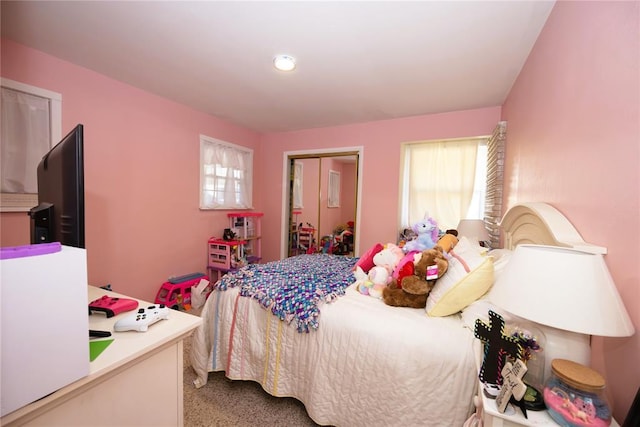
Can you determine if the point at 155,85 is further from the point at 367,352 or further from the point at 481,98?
the point at 481,98

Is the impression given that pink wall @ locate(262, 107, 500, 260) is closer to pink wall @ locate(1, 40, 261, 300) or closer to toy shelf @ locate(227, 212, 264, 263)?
toy shelf @ locate(227, 212, 264, 263)

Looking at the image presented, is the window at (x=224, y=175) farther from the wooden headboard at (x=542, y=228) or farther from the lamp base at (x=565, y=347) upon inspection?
the lamp base at (x=565, y=347)

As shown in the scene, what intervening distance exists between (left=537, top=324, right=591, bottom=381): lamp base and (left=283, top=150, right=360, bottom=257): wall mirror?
9.08 feet

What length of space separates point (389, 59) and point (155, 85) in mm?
2185

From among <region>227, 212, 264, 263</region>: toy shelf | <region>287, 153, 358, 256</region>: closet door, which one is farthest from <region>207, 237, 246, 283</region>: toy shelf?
<region>287, 153, 358, 256</region>: closet door

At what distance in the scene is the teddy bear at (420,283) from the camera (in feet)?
4.67

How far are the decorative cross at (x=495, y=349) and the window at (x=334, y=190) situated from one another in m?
3.08

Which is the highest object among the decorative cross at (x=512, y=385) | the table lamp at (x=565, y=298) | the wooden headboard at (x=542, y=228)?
the wooden headboard at (x=542, y=228)

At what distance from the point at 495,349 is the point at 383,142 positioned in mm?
2842

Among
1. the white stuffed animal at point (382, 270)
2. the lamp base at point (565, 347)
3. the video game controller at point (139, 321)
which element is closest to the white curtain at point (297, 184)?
the white stuffed animal at point (382, 270)

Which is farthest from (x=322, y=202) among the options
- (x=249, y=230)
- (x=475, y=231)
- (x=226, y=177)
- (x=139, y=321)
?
(x=139, y=321)

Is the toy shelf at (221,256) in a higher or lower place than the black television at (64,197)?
lower

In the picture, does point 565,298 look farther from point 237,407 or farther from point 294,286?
point 237,407

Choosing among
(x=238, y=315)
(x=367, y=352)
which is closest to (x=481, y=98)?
(x=367, y=352)
